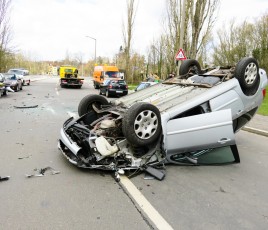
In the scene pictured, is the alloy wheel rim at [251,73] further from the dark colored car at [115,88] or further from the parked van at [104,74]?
the parked van at [104,74]

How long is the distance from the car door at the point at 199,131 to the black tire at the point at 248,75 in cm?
83

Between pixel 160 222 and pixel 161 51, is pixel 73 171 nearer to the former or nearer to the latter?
pixel 160 222

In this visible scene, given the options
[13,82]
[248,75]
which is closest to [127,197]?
[248,75]

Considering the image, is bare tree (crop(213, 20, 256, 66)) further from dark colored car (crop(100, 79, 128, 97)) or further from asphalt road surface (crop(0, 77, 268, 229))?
asphalt road surface (crop(0, 77, 268, 229))

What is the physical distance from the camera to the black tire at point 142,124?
459 cm

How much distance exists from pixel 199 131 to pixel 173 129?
0.43m

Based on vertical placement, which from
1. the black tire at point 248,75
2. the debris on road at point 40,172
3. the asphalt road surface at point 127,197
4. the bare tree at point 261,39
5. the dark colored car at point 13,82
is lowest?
the debris on road at point 40,172

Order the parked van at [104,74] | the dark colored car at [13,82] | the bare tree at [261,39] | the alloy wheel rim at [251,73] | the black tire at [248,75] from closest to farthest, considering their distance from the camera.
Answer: the black tire at [248,75], the alloy wheel rim at [251,73], the dark colored car at [13,82], the parked van at [104,74], the bare tree at [261,39]

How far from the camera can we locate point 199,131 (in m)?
4.83

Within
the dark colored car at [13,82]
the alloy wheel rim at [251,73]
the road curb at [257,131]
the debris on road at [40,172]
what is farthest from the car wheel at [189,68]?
the dark colored car at [13,82]

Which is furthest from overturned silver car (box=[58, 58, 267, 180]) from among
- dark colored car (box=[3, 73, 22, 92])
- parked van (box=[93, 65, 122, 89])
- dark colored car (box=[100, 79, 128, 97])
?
parked van (box=[93, 65, 122, 89])

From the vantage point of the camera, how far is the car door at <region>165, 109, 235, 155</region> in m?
4.77

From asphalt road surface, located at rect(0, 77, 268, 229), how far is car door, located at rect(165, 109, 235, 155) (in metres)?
0.45

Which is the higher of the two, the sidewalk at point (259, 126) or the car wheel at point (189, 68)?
the car wheel at point (189, 68)
